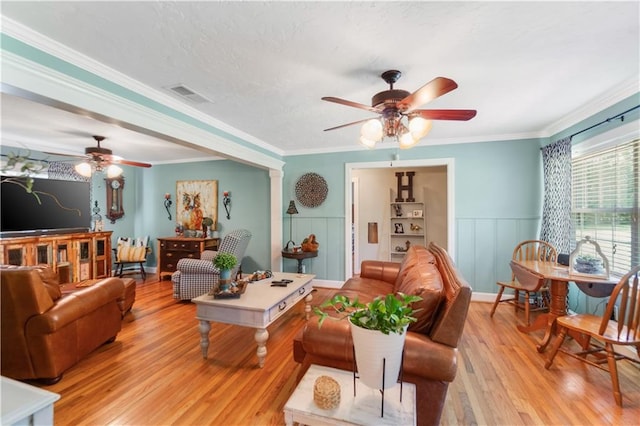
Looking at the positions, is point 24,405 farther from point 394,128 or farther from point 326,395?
point 394,128

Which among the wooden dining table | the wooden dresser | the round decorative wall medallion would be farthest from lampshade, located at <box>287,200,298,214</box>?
the wooden dining table

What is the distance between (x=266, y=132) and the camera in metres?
3.76

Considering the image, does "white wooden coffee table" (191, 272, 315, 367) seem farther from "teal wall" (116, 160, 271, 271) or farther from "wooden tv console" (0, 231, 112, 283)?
"wooden tv console" (0, 231, 112, 283)

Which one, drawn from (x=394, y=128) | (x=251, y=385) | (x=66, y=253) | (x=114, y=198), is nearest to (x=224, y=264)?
(x=251, y=385)

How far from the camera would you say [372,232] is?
6020mm

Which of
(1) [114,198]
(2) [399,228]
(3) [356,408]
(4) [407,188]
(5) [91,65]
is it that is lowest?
(3) [356,408]

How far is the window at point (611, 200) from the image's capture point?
98.0 inches

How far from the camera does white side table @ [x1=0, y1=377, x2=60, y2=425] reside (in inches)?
31.4

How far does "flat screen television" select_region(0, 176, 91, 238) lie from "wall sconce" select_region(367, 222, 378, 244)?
16.3 feet

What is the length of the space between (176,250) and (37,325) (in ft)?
10.1

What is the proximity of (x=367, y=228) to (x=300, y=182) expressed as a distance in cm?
204

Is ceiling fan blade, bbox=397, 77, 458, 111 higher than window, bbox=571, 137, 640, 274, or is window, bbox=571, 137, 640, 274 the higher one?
ceiling fan blade, bbox=397, 77, 458, 111

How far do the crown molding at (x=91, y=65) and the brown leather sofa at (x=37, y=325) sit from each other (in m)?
1.48

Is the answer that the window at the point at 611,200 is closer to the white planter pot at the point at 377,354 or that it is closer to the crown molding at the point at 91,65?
the white planter pot at the point at 377,354
